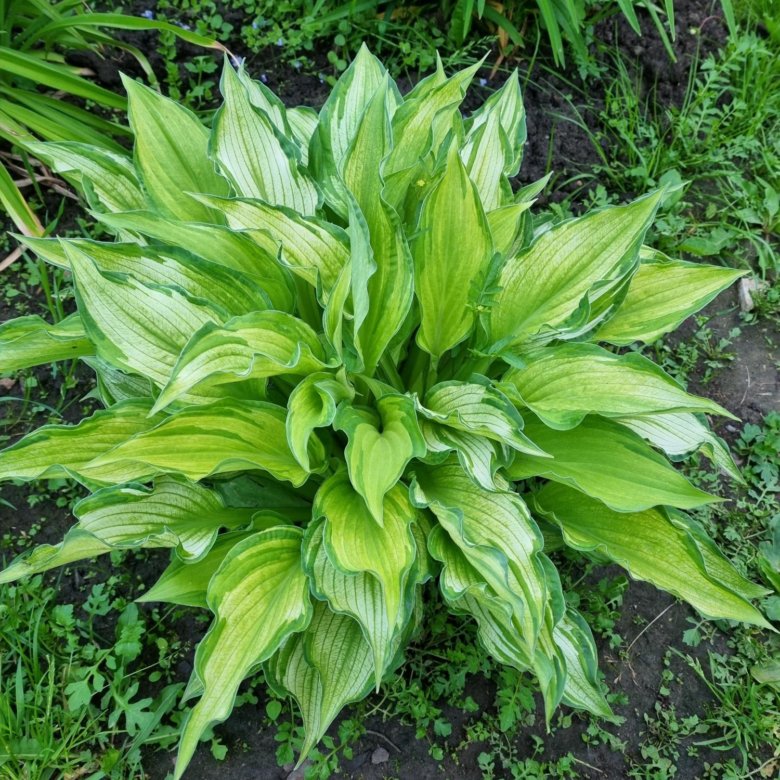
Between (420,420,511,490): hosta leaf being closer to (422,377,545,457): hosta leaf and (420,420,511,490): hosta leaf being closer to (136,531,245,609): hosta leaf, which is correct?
(422,377,545,457): hosta leaf

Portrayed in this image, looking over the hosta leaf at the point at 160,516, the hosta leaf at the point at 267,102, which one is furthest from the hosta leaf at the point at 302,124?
the hosta leaf at the point at 160,516

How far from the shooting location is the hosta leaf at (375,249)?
1365 millimetres

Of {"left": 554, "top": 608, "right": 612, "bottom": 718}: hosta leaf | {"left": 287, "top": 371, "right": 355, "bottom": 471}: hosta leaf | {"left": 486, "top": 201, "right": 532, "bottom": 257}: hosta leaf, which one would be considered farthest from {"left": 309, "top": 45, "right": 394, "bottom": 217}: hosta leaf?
{"left": 554, "top": 608, "right": 612, "bottom": 718}: hosta leaf

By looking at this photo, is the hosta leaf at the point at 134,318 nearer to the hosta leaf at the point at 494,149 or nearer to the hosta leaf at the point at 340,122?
the hosta leaf at the point at 340,122

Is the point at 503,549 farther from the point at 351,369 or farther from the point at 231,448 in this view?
the point at 231,448

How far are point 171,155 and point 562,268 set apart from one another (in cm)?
97

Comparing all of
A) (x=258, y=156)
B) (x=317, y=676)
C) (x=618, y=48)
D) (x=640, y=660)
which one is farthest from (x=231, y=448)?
(x=618, y=48)

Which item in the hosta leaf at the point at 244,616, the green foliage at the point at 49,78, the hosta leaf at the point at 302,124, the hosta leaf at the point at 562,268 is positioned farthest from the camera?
the green foliage at the point at 49,78

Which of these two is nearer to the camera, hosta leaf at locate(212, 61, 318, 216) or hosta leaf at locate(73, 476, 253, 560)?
hosta leaf at locate(73, 476, 253, 560)

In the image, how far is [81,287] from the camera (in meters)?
1.38

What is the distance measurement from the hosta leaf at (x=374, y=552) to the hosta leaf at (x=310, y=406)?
0.53 feet

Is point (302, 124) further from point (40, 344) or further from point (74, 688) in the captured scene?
point (74, 688)

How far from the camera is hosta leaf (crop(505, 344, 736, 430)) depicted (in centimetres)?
146

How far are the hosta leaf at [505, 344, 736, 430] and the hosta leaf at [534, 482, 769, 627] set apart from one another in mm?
282
